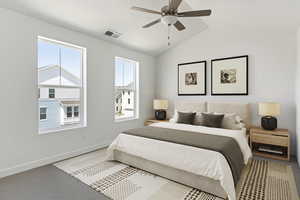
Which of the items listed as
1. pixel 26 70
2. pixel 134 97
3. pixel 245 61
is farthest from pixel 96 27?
pixel 245 61

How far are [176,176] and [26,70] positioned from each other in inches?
123

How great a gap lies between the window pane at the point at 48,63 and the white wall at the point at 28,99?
15 centimetres

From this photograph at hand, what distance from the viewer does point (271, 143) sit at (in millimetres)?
3428

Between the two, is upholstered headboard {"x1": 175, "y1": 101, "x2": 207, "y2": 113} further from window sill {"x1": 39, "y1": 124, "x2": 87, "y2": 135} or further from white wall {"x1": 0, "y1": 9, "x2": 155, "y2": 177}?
window sill {"x1": 39, "y1": 124, "x2": 87, "y2": 135}

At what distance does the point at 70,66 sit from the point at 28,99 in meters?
1.11

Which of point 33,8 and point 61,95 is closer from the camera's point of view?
point 33,8

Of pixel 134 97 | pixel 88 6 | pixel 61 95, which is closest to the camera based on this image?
pixel 88 6

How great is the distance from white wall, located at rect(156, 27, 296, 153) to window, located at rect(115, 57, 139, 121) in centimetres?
181

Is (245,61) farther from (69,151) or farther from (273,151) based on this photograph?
(69,151)

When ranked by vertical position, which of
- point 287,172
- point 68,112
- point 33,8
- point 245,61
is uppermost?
point 33,8

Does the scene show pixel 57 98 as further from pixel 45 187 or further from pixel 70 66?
pixel 45 187

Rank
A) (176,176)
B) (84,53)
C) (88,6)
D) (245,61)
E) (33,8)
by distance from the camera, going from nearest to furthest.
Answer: (176,176) → (33,8) → (88,6) → (84,53) → (245,61)

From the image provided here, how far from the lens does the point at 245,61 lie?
162 inches

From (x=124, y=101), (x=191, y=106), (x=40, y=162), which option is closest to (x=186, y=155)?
(x=191, y=106)
